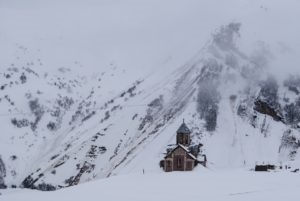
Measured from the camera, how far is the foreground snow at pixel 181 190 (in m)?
54.4

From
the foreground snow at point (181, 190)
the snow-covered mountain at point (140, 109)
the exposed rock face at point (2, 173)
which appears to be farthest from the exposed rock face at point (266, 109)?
the exposed rock face at point (2, 173)

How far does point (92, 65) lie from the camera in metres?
184

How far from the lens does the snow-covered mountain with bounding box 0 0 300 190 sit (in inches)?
4909

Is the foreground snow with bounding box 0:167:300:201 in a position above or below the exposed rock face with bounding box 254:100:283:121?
below

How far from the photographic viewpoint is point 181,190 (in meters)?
62.2

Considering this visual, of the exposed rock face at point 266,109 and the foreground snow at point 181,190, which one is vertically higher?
the exposed rock face at point 266,109

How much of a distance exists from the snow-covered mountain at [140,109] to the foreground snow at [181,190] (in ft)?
114

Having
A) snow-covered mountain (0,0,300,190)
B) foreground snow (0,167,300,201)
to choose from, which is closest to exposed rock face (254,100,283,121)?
snow-covered mountain (0,0,300,190)

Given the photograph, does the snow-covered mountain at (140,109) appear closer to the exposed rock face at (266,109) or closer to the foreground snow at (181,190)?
the exposed rock face at (266,109)

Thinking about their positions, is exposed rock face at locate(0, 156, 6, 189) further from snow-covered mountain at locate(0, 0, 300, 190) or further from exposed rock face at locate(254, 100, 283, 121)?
Answer: exposed rock face at locate(254, 100, 283, 121)

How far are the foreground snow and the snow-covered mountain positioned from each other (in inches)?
1373

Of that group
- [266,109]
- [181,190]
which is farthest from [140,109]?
[181,190]

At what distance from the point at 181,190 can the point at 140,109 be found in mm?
80492

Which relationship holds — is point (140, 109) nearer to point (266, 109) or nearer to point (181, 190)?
point (266, 109)
